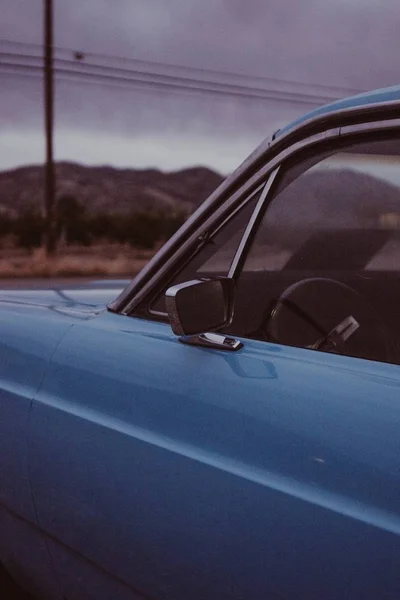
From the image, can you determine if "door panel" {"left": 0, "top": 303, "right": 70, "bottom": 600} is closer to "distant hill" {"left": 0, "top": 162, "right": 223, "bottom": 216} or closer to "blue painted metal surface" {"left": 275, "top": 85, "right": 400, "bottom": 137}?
"blue painted metal surface" {"left": 275, "top": 85, "right": 400, "bottom": 137}

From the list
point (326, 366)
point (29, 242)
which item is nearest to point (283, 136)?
point (326, 366)

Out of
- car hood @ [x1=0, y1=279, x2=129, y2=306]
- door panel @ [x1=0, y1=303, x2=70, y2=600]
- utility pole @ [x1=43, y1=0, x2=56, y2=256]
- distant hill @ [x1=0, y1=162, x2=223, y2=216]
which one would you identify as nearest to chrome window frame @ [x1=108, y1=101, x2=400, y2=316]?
door panel @ [x1=0, y1=303, x2=70, y2=600]

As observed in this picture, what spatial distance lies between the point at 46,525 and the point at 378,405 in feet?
3.87

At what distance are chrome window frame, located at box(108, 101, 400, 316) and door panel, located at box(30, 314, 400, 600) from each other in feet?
0.52

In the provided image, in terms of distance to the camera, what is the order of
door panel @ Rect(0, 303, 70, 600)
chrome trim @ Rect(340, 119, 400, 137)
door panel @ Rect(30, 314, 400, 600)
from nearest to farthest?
door panel @ Rect(30, 314, 400, 600)
chrome trim @ Rect(340, 119, 400, 137)
door panel @ Rect(0, 303, 70, 600)

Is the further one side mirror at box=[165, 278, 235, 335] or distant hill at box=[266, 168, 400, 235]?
distant hill at box=[266, 168, 400, 235]

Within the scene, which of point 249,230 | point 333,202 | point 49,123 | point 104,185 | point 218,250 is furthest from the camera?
point 104,185

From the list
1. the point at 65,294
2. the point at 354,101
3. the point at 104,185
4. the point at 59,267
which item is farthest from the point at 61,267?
the point at 104,185

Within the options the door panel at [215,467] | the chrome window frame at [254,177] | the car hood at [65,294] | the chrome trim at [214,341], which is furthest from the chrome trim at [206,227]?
the car hood at [65,294]

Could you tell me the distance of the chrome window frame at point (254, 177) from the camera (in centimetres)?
175

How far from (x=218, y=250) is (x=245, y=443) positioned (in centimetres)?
64

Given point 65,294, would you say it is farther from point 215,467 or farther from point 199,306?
point 215,467

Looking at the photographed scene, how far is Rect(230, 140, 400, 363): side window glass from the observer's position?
1991 mm

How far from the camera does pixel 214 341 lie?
194 centimetres
